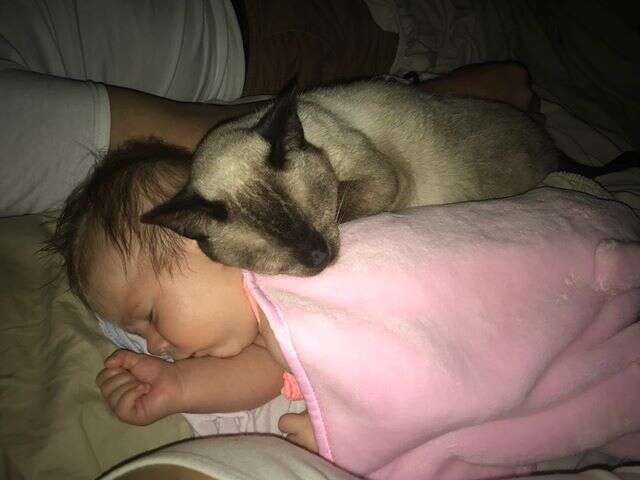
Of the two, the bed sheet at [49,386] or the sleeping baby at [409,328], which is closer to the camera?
the sleeping baby at [409,328]

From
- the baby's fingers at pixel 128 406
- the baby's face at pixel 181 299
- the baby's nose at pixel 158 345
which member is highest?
the baby's face at pixel 181 299

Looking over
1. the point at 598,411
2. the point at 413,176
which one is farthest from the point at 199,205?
the point at 598,411

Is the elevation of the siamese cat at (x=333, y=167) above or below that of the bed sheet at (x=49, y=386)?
above

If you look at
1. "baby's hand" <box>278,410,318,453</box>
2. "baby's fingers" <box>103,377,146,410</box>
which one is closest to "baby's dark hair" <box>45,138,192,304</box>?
"baby's fingers" <box>103,377,146,410</box>

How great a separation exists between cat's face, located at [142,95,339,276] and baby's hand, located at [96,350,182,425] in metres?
0.60

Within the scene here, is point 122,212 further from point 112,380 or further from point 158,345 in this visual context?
point 112,380

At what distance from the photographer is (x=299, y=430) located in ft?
5.48

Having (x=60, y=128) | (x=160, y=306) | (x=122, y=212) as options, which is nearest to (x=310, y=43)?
(x=60, y=128)

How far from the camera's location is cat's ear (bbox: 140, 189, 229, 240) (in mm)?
1513

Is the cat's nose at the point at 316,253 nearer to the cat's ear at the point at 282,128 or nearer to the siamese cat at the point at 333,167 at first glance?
the siamese cat at the point at 333,167

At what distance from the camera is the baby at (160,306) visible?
1.77 metres

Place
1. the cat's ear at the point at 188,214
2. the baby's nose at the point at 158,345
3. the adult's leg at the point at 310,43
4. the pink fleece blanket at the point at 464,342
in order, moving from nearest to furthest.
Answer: the pink fleece blanket at the point at 464,342 → the cat's ear at the point at 188,214 → the baby's nose at the point at 158,345 → the adult's leg at the point at 310,43

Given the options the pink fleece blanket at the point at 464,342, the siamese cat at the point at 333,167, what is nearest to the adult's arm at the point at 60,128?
the siamese cat at the point at 333,167

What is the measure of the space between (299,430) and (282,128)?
124 centimetres
